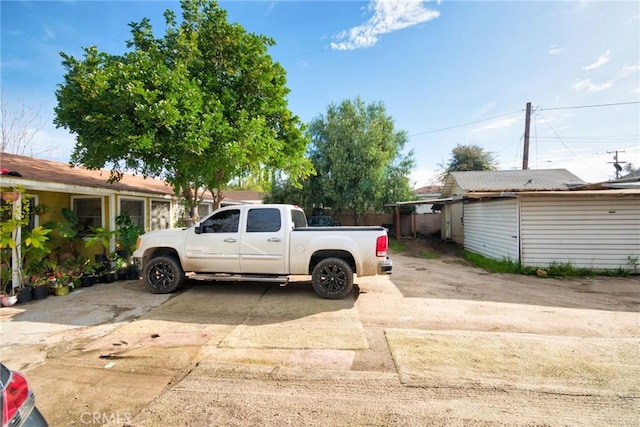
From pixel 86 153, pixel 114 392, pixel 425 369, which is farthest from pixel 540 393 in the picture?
pixel 86 153

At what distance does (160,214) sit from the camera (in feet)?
37.0

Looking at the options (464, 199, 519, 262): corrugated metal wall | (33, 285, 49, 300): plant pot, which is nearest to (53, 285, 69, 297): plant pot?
(33, 285, 49, 300): plant pot

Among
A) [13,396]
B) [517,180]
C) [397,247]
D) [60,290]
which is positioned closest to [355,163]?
[397,247]

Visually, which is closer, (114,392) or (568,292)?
(114,392)

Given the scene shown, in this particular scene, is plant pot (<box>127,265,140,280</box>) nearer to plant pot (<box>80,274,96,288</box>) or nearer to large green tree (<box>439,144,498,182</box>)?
plant pot (<box>80,274,96,288</box>)

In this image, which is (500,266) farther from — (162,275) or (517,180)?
(162,275)

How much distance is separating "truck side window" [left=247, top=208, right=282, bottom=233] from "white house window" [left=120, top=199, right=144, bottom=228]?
535 cm

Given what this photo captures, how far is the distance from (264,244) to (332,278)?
1568 millimetres

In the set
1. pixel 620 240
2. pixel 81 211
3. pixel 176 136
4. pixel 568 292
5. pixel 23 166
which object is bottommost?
pixel 568 292

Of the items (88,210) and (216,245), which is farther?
(88,210)

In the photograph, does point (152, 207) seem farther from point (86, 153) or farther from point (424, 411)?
point (424, 411)

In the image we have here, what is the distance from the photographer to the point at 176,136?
6762 millimetres

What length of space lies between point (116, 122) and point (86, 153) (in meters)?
1.42

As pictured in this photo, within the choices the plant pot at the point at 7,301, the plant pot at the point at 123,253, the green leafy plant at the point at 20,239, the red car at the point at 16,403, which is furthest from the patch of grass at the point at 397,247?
the red car at the point at 16,403
